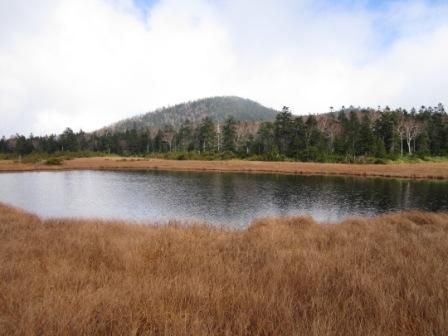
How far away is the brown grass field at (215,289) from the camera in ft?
12.2

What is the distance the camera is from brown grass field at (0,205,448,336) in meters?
3.72

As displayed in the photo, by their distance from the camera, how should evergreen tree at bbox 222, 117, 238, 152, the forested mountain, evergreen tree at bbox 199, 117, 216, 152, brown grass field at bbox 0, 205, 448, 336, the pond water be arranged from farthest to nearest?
evergreen tree at bbox 199, 117, 216, 152
evergreen tree at bbox 222, 117, 238, 152
the forested mountain
the pond water
brown grass field at bbox 0, 205, 448, 336

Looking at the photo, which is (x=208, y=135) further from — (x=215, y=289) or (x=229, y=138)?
(x=215, y=289)

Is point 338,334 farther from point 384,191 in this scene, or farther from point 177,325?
point 384,191

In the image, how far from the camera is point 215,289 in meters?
4.71

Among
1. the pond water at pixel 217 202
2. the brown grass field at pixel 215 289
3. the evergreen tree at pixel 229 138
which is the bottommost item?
the pond water at pixel 217 202

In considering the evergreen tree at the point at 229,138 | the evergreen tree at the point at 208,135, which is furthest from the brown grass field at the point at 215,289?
the evergreen tree at the point at 208,135

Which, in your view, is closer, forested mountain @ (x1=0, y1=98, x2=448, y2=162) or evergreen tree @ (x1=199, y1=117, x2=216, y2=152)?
forested mountain @ (x1=0, y1=98, x2=448, y2=162)

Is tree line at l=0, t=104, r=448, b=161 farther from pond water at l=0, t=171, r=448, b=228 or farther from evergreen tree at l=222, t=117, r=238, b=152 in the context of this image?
pond water at l=0, t=171, r=448, b=228

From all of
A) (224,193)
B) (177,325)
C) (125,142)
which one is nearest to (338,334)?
(177,325)

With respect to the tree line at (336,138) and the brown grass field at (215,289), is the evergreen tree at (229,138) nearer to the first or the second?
the tree line at (336,138)

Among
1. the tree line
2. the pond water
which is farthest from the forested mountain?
the pond water

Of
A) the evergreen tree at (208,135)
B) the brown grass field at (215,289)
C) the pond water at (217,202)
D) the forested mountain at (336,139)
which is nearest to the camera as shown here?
the brown grass field at (215,289)

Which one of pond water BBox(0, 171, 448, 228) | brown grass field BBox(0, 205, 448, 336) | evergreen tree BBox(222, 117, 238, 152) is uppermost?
evergreen tree BBox(222, 117, 238, 152)
